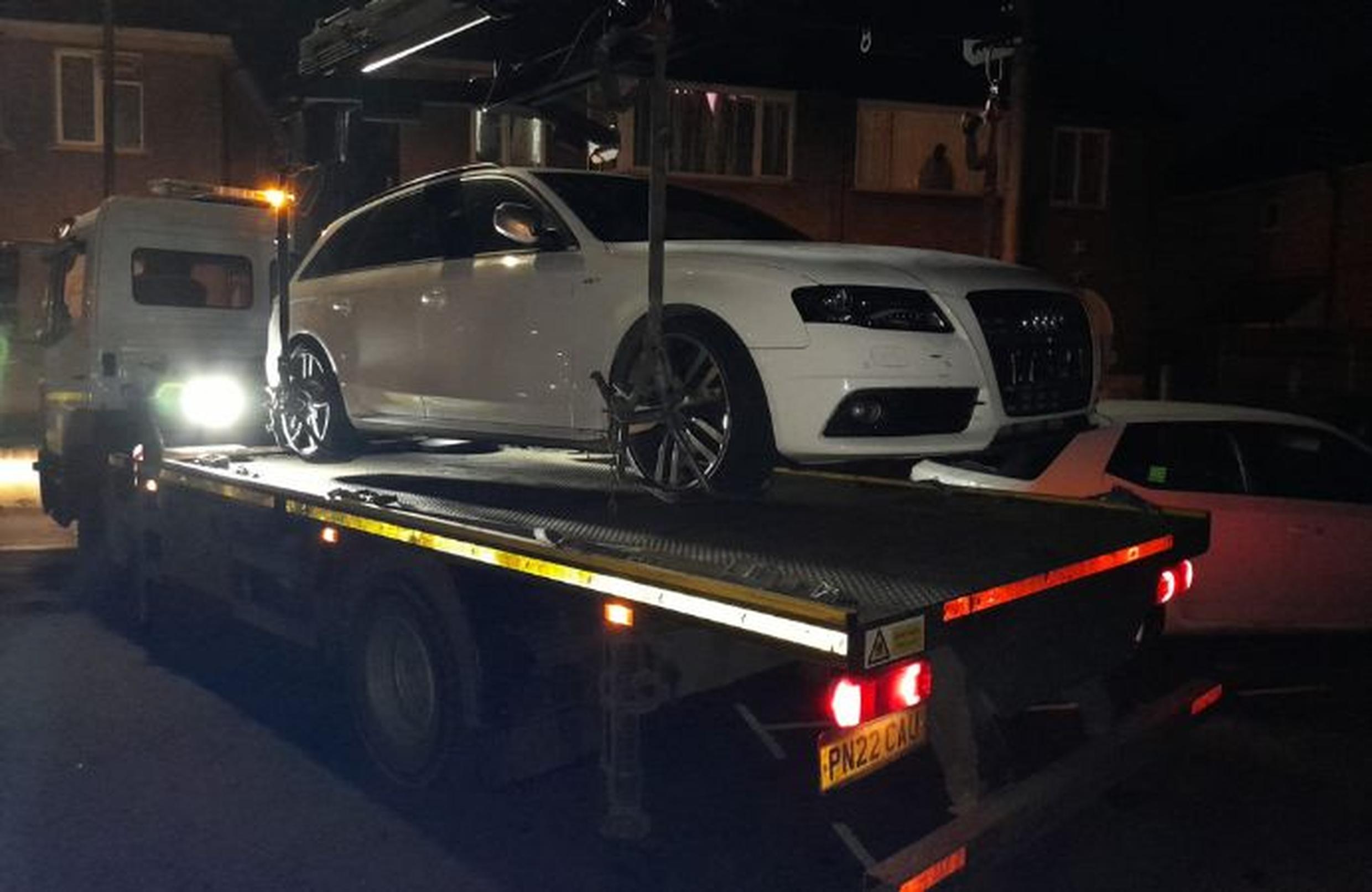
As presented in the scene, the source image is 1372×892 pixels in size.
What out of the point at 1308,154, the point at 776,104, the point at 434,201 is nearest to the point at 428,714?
the point at 434,201

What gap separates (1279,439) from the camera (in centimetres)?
633

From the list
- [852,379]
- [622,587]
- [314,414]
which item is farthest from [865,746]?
[314,414]

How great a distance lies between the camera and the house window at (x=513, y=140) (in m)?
7.19

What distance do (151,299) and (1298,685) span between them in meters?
7.50

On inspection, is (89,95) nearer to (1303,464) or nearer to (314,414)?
(314,414)

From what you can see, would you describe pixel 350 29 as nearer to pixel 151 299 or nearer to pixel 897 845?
pixel 151 299

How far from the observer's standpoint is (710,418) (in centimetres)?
452

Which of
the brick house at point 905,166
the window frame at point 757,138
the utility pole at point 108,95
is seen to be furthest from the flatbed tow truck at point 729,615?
the utility pole at point 108,95

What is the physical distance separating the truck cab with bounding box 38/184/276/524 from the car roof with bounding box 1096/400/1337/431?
18.3ft

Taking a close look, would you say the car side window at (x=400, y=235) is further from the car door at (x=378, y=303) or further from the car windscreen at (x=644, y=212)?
the car windscreen at (x=644, y=212)

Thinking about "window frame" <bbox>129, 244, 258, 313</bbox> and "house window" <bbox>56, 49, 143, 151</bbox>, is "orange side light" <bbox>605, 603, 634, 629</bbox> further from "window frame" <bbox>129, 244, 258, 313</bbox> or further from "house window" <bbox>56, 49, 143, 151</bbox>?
"house window" <bbox>56, 49, 143, 151</bbox>

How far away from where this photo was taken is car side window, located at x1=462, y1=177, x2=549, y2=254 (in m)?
5.68

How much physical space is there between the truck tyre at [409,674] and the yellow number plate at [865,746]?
162 cm

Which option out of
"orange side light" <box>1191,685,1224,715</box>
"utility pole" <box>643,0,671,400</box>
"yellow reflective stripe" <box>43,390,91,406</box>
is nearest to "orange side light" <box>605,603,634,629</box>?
"utility pole" <box>643,0,671,400</box>
